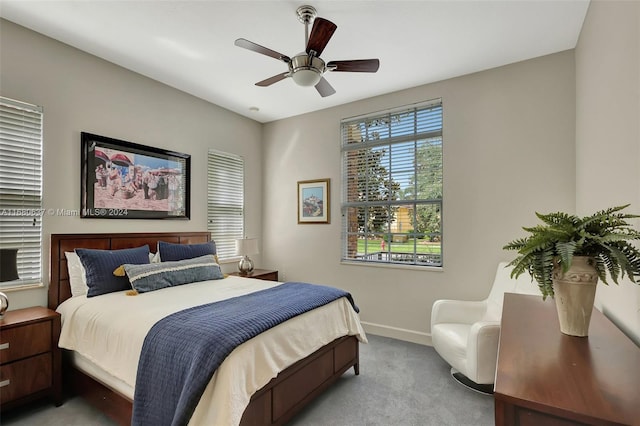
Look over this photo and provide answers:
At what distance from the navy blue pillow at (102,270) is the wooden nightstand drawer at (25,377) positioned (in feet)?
1.72

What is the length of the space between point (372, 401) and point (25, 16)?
3942mm

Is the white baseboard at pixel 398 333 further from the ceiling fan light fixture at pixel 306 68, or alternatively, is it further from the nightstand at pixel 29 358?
the nightstand at pixel 29 358

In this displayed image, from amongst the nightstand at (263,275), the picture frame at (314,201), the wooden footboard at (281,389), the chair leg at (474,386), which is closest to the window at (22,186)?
the wooden footboard at (281,389)

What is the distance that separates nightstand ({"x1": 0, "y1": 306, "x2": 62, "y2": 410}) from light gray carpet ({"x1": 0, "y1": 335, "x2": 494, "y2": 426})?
0.52 feet

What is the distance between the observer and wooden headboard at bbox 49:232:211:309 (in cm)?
265

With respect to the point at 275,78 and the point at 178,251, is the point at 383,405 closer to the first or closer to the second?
the point at 178,251

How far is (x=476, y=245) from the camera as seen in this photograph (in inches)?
128

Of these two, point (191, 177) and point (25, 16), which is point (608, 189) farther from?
point (25, 16)

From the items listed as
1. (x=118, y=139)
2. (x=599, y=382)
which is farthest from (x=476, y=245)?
(x=118, y=139)

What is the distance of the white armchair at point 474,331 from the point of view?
225 cm

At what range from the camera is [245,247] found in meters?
4.06

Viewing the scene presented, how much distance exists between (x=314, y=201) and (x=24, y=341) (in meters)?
3.10

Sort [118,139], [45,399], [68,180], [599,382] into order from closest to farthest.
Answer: [599,382], [45,399], [68,180], [118,139]

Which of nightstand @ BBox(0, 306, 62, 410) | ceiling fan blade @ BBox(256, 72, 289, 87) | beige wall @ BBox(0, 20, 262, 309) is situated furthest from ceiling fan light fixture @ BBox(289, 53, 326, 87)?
nightstand @ BBox(0, 306, 62, 410)
